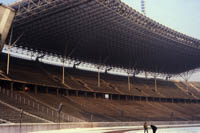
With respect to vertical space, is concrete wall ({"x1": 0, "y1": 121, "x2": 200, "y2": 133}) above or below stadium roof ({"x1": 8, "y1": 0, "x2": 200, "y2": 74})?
below

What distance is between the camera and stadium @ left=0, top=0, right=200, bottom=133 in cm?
4050

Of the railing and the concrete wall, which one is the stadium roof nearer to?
the railing

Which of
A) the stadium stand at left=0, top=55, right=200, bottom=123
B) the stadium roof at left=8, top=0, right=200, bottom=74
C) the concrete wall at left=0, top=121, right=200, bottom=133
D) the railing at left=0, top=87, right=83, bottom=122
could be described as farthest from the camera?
the stadium roof at left=8, top=0, right=200, bottom=74

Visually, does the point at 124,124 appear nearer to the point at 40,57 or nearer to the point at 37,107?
the point at 37,107

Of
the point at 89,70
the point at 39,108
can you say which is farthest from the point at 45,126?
the point at 89,70

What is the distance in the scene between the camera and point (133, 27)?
55.9 meters

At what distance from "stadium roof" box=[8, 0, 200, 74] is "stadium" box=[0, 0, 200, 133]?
17 centimetres

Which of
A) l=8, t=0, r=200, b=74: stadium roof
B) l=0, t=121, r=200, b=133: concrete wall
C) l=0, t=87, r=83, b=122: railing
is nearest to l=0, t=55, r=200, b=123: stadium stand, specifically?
l=0, t=87, r=83, b=122: railing

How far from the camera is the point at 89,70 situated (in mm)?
84750

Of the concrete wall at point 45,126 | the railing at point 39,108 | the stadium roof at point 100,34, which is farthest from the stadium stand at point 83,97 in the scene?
the stadium roof at point 100,34

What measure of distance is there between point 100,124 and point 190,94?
57388 mm

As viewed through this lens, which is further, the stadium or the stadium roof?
the stadium roof

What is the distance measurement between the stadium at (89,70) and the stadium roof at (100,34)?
168 millimetres

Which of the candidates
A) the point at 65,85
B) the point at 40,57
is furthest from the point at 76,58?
the point at 65,85
